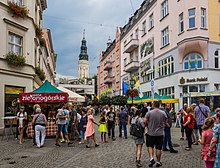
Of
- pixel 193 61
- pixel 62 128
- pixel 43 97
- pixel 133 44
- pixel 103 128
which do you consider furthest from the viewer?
pixel 133 44

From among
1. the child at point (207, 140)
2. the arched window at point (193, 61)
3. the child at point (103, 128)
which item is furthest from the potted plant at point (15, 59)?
the arched window at point (193, 61)

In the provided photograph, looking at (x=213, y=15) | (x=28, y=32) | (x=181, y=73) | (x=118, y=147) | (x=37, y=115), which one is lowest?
(x=118, y=147)

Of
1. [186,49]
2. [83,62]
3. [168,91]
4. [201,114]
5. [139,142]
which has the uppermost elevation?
[83,62]

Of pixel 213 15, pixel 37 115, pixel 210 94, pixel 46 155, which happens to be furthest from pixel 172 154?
pixel 213 15

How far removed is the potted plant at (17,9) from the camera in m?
17.0

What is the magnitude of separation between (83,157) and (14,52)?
11466 millimetres

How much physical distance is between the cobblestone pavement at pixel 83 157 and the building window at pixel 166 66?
1701cm

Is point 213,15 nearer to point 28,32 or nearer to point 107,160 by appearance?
point 28,32

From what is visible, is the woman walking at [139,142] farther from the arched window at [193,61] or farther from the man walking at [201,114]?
the arched window at [193,61]

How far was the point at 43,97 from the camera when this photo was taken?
14.1 metres

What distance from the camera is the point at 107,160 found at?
27.5ft

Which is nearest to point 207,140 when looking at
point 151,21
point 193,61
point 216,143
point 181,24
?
point 216,143

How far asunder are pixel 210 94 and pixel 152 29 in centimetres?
1648

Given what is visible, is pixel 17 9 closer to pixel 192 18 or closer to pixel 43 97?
pixel 43 97
